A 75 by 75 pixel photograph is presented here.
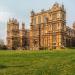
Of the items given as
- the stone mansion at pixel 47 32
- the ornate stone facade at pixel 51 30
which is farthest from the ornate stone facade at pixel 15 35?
the ornate stone facade at pixel 51 30

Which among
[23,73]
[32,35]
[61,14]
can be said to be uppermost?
[61,14]

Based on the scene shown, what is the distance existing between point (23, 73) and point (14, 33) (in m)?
87.8

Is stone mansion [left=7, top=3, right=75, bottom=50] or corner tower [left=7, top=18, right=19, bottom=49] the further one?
corner tower [left=7, top=18, right=19, bottom=49]

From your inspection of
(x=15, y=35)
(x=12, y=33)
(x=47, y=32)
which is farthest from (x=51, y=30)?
(x=12, y=33)

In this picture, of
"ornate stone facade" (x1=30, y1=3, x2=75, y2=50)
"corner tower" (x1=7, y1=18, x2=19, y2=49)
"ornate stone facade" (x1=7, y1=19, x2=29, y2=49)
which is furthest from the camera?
"corner tower" (x1=7, y1=18, x2=19, y2=49)

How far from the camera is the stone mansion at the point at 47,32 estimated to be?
80081 mm

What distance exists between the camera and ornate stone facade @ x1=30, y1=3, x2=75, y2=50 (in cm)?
7987

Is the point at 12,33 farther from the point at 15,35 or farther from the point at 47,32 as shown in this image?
the point at 47,32

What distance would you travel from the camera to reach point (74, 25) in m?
96.1

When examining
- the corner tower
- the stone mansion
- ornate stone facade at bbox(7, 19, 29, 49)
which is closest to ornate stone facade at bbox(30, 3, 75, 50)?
the stone mansion

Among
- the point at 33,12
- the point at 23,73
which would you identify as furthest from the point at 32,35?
the point at 23,73

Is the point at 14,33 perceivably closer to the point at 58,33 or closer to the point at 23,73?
the point at 58,33

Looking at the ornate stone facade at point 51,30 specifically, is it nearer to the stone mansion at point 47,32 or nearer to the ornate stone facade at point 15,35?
the stone mansion at point 47,32

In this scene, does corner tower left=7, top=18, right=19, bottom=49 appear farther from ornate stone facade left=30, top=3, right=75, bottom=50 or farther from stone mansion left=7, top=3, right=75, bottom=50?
ornate stone facade left=30, top=3, right=75, bottom=50
